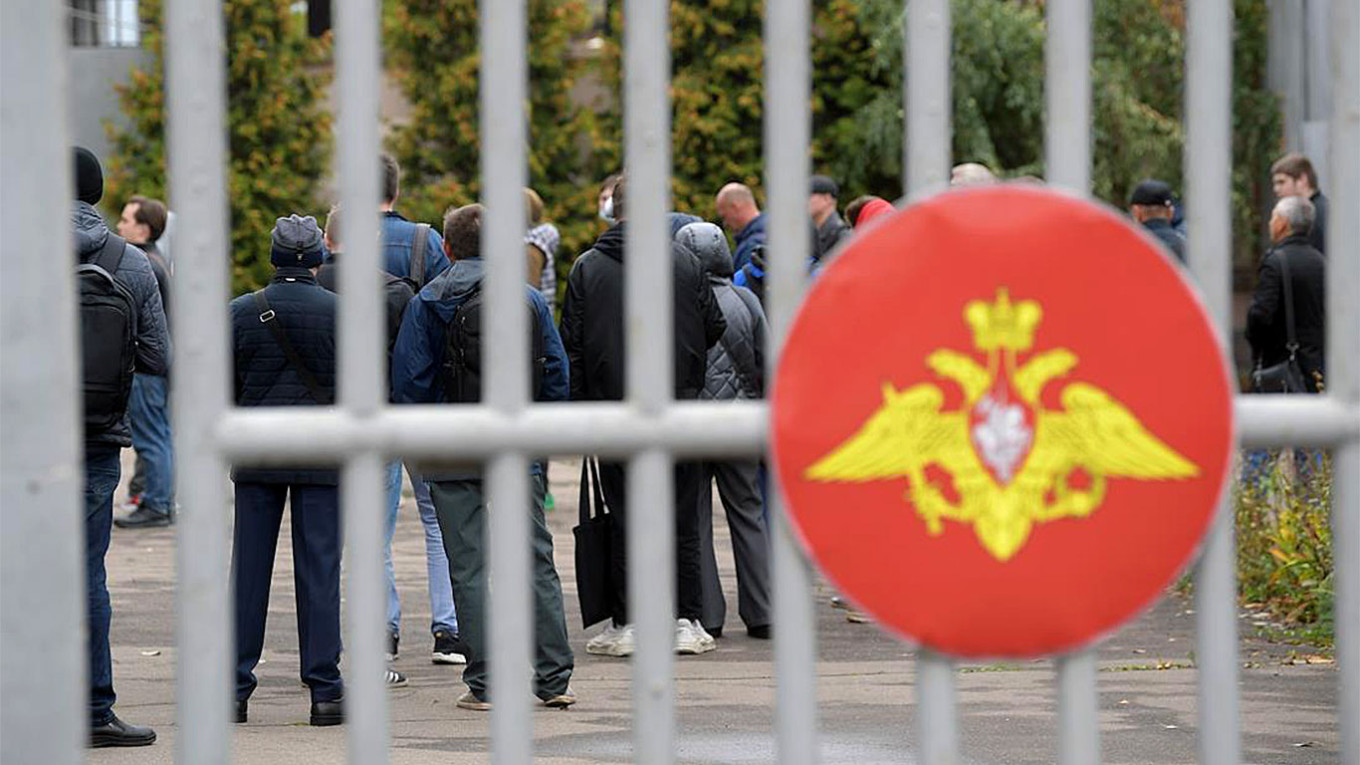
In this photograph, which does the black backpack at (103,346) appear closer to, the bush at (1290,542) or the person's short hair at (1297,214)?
the bush at (1290,542)

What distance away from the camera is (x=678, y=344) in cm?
838

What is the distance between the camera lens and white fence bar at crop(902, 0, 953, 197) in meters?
2.82

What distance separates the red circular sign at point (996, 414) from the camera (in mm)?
2734

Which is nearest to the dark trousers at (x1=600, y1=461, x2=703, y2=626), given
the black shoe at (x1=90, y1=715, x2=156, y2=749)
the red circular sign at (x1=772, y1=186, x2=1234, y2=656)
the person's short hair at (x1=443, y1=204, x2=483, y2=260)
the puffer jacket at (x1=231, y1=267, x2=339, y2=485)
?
the person's short hair at (x1=443, y1=204, x2=483, y2=260)

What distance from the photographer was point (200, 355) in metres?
2.77

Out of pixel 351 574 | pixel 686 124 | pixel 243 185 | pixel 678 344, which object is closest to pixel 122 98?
pixel 243 185

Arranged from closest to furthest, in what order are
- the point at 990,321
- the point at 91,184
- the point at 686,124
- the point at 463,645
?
the point at 990,321
the point at 91,184
the point at 463,645
the point at 686,124

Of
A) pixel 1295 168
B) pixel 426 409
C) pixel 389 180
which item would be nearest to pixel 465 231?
pixel 389 180

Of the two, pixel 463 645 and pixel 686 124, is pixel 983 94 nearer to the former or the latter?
pixel 686 124

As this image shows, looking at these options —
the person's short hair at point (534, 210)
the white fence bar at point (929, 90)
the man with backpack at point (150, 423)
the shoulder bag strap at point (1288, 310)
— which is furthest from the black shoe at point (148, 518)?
the white fence bar at point (929, 90)

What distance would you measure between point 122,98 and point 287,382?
19.8m

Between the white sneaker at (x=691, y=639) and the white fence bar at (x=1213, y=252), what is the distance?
5.93m

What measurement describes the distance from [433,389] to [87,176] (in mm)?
1366

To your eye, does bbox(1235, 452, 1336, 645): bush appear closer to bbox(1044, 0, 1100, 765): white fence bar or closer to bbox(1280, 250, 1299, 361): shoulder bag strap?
bbox(1280, 250, 1299, 361): shoulder bag strap
